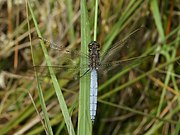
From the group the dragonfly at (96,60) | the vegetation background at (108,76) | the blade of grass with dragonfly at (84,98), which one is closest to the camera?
the blade of grass with dragonfly at (84,98)

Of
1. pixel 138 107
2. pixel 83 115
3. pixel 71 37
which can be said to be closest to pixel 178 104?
pixel 138 107

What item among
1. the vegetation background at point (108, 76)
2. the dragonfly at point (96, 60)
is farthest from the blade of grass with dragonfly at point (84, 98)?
the vegetation background at point (108, 76)

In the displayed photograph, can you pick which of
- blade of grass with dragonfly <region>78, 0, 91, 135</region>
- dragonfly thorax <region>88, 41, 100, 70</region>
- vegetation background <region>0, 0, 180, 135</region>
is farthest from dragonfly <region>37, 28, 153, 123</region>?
vegetation background <region>0, 0, 180, 135</region>

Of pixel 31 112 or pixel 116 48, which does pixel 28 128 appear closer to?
pixel 31 112

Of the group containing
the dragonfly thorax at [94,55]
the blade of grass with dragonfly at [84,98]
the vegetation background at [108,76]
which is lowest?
the blade of grass with dragonfly at [84,98]

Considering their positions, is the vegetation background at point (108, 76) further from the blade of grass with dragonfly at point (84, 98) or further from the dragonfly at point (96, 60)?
the blade of grass with dragonfly at point (84, 98)
